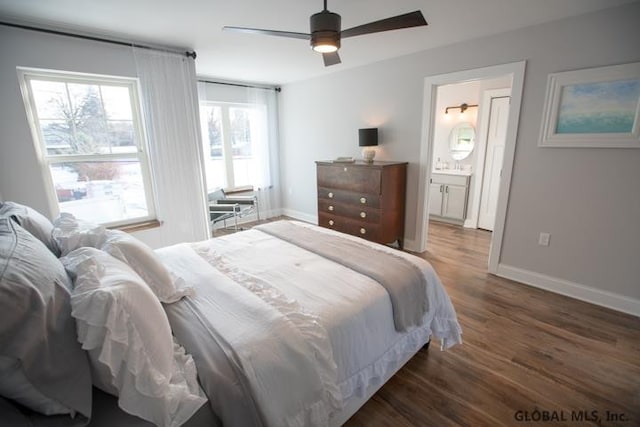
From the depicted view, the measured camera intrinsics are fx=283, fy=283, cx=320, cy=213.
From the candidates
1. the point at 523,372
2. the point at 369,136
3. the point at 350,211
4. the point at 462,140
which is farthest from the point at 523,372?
the point at 462,140

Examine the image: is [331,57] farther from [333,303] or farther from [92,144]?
[92,144]

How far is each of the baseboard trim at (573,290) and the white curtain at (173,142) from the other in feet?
11.8

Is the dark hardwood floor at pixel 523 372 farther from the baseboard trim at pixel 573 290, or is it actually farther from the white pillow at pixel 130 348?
the white pillow at pixel 130 348

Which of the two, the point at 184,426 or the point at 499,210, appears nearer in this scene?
the point at 184,426

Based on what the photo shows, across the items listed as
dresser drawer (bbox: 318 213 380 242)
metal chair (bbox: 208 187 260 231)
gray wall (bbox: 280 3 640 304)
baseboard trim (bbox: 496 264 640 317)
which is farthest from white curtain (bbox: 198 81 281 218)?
baseboard trim (bbox: 496 264 640 317)

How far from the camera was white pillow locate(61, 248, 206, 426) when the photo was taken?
821 millimetres

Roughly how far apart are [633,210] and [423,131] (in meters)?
1.96

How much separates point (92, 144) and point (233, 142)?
A: 2.15 meters

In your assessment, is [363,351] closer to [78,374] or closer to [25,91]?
[78,374]

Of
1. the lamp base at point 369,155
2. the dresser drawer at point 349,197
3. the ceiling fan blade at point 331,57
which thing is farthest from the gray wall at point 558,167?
the ceiling fan blade at point 331,57

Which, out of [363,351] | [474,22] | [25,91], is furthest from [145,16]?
[363,351]

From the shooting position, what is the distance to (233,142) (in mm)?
4840

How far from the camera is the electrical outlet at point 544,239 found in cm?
271

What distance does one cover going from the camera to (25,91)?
2535 mm
